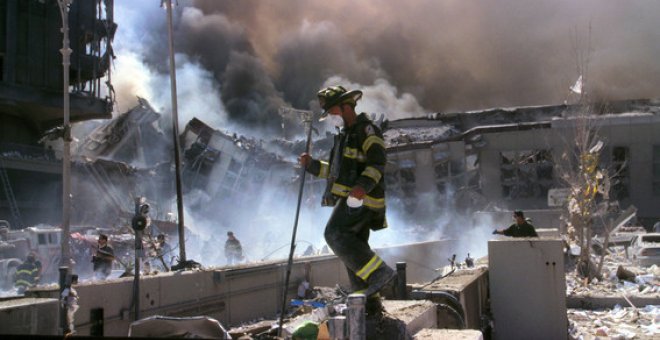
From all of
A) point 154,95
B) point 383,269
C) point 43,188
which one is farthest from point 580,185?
point 154,95

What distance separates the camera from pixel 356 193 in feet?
11.8

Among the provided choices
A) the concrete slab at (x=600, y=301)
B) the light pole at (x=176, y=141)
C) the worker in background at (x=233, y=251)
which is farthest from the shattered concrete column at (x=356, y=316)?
the worker in background at (x=233, y=251)

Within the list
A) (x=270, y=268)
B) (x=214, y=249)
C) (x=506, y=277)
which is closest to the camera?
(x=506, y=277)

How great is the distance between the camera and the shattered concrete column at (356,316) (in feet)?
9.84

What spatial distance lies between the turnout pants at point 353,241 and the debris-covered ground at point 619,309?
317cm

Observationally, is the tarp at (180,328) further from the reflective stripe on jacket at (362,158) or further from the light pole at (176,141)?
the light pole at (176,141)

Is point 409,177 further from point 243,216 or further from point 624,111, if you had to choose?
point 624,111

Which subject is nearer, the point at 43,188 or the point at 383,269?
the point at 383,269

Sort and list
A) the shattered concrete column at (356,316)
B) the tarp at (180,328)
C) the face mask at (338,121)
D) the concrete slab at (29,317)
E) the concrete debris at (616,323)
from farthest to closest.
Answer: the concrete debris at (616,323) → the face mask at (338,121) → the concrete slab at (29,317) → the shattered concrete column at (356,316) → the tarp at (180,328)

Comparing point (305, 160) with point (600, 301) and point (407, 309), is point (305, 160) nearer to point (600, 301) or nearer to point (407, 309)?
point (407, 309)

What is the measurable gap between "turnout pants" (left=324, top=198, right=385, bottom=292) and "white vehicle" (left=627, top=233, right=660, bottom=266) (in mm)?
9781

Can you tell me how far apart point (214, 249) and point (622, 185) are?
672 inches

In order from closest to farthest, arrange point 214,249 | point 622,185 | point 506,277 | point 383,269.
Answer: point 383,269 → point 506,277 → point 214,249 → point 622,185

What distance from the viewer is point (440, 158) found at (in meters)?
26.9
